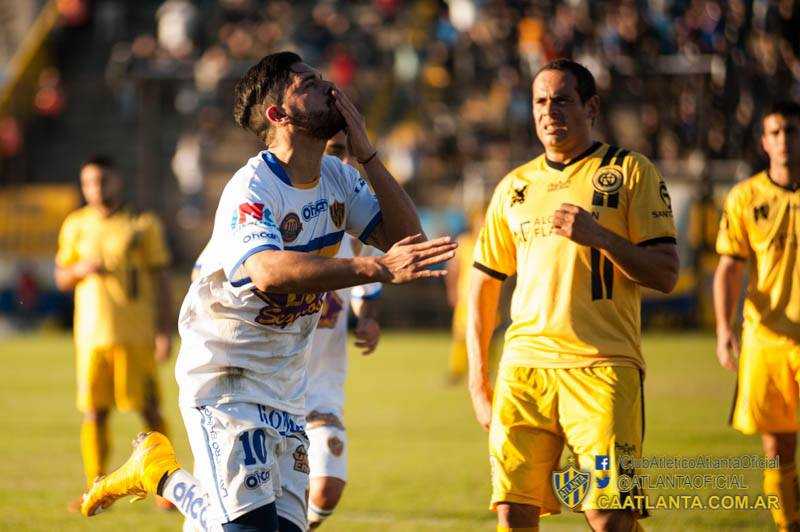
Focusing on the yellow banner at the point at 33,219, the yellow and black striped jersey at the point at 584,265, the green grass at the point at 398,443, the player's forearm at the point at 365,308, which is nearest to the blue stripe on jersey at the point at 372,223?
the yellow and black striped jersey at the point at 584,265

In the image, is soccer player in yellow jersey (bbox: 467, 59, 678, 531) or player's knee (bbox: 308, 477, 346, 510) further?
player's knee (bbox: 308, 477, 346, 510)

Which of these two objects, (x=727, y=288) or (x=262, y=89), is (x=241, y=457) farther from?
(x=727, y=288)

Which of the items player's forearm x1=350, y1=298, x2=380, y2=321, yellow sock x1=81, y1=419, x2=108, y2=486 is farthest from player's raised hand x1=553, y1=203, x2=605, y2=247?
yellow sock x1=81, y1=419, x2=108, y2=486

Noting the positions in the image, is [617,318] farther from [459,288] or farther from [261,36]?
[261,36]

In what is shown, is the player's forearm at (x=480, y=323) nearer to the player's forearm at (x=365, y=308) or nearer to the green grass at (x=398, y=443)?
the player's forearm at (x=365, y=308)

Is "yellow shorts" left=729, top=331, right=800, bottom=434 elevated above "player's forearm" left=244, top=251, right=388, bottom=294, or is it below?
below

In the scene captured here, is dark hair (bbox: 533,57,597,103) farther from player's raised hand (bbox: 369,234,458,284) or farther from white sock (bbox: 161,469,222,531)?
white sock (bbox: 161,469,222,531)

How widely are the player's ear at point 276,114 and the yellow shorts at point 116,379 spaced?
5434mm

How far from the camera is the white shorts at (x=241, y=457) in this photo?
5172 mm

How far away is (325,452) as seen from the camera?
7.46m

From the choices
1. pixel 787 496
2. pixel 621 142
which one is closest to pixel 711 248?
pixel 621 142

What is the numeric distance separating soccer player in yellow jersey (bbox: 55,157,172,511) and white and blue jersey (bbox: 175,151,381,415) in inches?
199

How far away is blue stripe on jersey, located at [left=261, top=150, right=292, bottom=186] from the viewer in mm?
5180

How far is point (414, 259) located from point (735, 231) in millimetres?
4011
